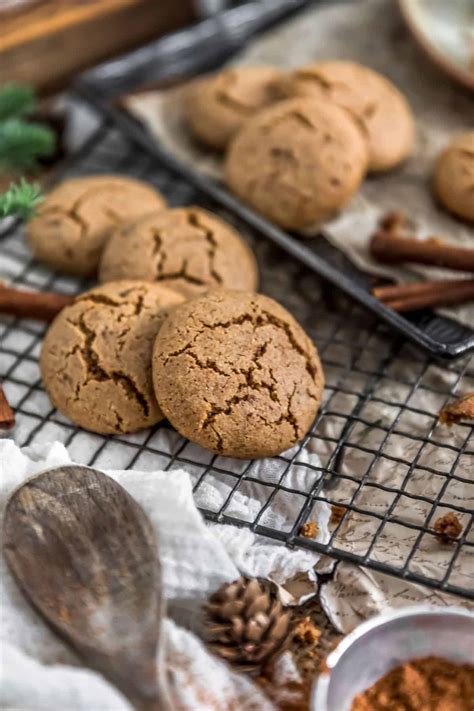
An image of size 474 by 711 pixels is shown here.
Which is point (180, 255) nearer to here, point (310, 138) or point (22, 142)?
point (310, 138)

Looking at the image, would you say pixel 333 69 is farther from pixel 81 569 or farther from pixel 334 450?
pixel 81 569

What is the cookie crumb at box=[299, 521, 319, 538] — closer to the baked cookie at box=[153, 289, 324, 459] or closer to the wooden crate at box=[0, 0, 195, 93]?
the baked cookie at box=[153, 289, 324, 459]

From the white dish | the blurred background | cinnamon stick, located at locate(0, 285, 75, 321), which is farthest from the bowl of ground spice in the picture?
the blurred background

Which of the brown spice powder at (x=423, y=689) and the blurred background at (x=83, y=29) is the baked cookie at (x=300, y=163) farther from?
the brown spice powder at (x=423, y=689)

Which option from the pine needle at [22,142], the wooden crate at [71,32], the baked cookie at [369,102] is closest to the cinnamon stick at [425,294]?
the baked cookie at [369,102]

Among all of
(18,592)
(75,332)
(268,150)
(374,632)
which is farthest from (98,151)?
(374,632)

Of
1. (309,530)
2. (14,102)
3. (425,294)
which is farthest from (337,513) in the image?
(14,102)
